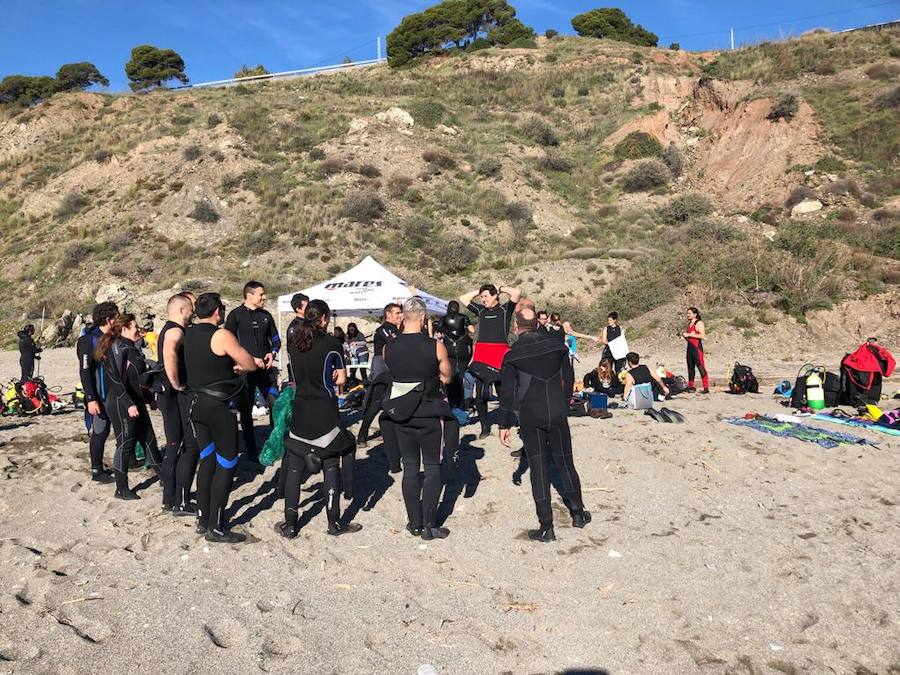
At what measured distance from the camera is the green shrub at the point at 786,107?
3453 cm

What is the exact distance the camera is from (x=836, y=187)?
1145 inches

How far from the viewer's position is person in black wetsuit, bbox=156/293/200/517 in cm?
521

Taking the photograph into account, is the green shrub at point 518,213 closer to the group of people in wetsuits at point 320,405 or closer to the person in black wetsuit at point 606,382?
the person in black wetsuit at point 606,382

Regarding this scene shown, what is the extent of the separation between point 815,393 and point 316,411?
8.23m

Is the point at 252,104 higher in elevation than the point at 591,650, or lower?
higher

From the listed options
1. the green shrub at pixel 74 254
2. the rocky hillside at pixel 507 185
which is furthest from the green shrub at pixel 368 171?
the green shrub at pixel 74 254

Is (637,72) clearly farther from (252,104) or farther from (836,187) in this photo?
(252,104)

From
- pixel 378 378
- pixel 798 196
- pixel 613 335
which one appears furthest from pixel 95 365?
pixel 798 196

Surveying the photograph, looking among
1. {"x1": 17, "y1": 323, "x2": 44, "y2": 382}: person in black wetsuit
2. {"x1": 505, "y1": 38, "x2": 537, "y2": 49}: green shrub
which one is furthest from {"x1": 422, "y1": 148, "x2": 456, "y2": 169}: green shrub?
{"x1": 17, "y1": 323, "x2": 44, "y2": 382}: person in black wetsuit

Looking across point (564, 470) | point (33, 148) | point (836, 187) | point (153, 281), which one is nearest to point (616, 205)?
point (836, 187)

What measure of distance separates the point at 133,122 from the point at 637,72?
113 ft

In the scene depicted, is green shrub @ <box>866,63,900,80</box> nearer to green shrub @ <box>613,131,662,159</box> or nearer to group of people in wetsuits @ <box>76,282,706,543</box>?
green shrub @ <box>613,131,662,159</box>

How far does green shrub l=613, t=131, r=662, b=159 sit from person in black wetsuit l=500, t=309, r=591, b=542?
36.6m

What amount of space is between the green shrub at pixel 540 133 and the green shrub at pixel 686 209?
1094 centimetres
